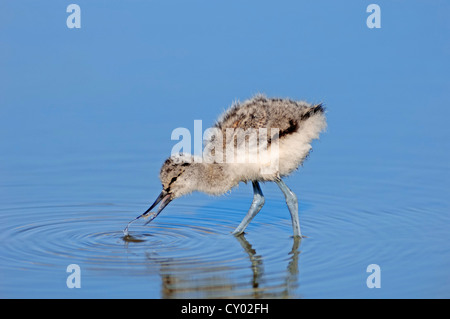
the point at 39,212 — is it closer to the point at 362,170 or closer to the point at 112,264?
the point at 112,264

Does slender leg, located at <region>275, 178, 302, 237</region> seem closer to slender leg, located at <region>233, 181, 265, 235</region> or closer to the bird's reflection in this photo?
slender leg, located at <region>233, 181, 265, 235</region>

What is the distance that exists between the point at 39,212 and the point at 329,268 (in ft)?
11.6

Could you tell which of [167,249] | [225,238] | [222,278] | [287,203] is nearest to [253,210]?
[287,203]

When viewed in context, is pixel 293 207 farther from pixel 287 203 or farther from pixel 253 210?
pixel 253 210

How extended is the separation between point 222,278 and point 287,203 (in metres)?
1.82

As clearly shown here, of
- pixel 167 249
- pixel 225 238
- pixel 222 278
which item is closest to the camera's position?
pixel 222 278

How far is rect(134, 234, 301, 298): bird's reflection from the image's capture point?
7348 millimetres

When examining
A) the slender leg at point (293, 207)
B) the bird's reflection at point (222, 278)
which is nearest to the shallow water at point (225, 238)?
the bird's reflection at point (222, 278)

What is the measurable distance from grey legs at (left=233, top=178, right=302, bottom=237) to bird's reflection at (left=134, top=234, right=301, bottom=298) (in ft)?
2.33

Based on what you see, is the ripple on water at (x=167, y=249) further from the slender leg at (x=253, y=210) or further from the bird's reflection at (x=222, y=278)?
the slender leg at (x=253, y=210)

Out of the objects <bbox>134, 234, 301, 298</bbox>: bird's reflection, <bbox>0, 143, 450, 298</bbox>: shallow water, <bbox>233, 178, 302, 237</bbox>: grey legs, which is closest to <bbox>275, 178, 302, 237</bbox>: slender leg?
<bbox>233, 178, 302, 237</bbox>: grey legs

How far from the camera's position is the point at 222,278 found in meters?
7.66
